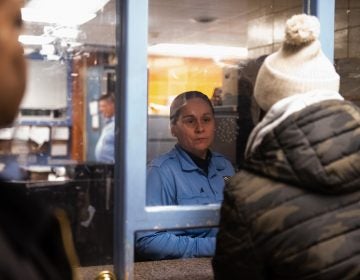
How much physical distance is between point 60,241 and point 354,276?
1.97ft

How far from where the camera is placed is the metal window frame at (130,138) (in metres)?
1.33

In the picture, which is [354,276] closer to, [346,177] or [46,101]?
[346,177]

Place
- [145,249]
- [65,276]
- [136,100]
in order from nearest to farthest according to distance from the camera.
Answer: [65,276] → [136,100] → [145,249]

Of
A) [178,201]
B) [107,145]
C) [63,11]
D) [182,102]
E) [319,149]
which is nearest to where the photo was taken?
[319,149]

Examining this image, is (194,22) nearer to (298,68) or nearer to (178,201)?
(178,201)

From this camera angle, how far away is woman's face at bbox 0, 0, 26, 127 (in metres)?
0.72

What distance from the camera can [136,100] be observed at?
1.33 metres

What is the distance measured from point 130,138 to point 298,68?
469mm

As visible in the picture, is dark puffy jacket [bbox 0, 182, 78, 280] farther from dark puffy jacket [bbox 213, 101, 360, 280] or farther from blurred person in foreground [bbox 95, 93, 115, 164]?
blurred person in foreground [bbox 95, 93, 115, 164]

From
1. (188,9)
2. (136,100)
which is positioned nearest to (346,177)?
(136,100)

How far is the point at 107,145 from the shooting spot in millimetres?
1461

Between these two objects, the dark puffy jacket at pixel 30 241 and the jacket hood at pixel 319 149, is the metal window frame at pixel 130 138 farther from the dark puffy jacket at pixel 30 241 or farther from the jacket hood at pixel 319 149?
the dark puffy jacket at pixel 30 241

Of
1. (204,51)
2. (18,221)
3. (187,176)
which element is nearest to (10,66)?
(18,221)

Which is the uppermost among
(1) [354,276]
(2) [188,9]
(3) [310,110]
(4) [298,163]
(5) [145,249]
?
(2) [188,9]
